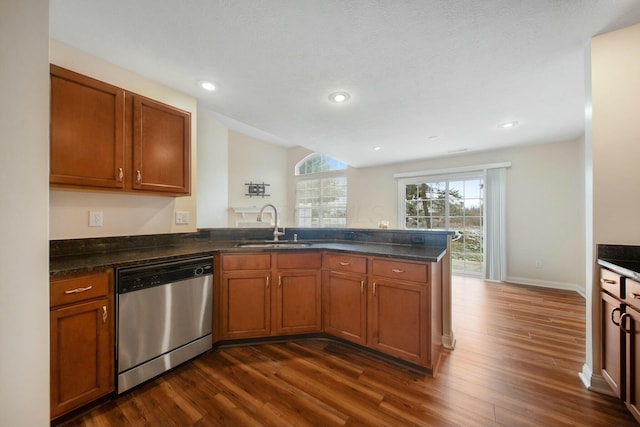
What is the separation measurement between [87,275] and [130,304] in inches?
12.0

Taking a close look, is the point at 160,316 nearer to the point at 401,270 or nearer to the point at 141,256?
the point at 141,256

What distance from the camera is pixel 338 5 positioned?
51.3 inches

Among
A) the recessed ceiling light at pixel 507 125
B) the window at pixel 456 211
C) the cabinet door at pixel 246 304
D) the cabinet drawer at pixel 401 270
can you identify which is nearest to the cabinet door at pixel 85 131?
the cabinet door at pixel 246 304

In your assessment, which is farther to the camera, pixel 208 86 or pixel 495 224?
pixel 495 224

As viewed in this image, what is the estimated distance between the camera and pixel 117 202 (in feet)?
6.49

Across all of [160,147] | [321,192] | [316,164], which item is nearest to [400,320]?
[160,147]

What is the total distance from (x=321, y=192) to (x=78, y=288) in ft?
19.2

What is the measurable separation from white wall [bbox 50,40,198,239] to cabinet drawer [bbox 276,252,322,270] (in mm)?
1074

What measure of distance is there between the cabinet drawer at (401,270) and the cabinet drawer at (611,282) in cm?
97

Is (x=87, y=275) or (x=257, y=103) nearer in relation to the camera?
(x=87, y=275)

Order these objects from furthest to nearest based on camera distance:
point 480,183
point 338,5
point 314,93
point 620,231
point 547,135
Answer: point 480,183
point 547,135
point 314,93
point 620,231
point 338,5

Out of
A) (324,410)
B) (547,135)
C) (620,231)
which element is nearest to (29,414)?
(324,410)

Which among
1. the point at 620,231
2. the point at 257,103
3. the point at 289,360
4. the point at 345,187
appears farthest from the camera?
the point at 345,187

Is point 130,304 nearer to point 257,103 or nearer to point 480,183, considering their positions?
point 257,103
